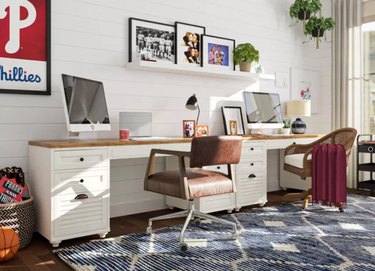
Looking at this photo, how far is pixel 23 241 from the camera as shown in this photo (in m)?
2.67

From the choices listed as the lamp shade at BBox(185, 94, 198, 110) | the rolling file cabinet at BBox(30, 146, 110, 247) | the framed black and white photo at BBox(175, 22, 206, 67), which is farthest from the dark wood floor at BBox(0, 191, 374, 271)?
the framed black and white photo at BBox(175, 22, 206, 67)

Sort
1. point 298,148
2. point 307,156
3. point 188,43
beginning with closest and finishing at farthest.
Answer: point 307,156
point 188,43
point 298,148

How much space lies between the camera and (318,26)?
5035 mm

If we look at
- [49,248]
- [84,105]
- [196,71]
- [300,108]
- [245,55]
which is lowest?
[49,248]

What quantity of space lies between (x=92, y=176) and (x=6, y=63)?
1109 mm

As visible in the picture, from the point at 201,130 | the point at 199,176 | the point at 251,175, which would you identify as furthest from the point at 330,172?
the point at 199,176

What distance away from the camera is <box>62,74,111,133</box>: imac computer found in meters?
2.88

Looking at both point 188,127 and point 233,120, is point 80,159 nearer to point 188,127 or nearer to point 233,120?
point 188,127

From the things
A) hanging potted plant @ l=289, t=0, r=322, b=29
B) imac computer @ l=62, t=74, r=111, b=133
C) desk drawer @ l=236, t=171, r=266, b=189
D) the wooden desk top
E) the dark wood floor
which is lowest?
the dark wood floor

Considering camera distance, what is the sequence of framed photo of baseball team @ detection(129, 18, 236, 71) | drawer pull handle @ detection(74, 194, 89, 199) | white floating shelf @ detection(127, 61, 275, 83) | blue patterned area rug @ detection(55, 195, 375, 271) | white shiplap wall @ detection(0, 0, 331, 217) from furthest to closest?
1. framed photo of baseball team @ detection(129, 18, 236, 71)
2. white floating shelf @ detection(127, 61, 275, 83)
3. white shiplap wall @ detection(0, 0, 331, 217)
4. drawer pull handle @ detection(74, 194, 89, 199)
5. blue patterned area rug @ detection(55, 195, 375, 271)

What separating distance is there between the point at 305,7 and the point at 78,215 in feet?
12.5

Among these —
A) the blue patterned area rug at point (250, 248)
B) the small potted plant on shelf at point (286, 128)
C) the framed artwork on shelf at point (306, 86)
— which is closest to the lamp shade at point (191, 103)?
the blue patterned area rug at point (250, 248)

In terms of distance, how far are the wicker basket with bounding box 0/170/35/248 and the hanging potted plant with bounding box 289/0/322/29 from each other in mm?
3913

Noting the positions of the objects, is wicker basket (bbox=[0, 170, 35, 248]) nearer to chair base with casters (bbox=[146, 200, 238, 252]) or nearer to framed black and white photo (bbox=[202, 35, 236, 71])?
chair base with casters (bbox=[146, 200, 238, 252])
